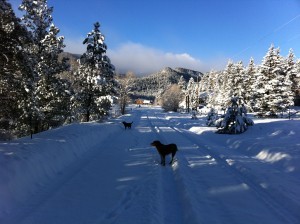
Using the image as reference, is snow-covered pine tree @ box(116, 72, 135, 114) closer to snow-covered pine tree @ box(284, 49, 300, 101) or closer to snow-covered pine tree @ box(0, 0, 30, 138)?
snow-covered pine tree @ box(284, 49, 300, 101)

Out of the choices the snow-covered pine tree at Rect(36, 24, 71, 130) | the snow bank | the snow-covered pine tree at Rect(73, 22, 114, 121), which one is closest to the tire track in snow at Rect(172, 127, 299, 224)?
the snow bank

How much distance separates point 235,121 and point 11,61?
60.9ft

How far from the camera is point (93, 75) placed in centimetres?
3089

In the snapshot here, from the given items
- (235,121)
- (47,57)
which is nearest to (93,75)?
(47,57)

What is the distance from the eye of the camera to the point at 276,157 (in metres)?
13.5

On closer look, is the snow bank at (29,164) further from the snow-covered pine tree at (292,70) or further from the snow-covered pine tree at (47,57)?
the snow-covered pine tree at (292,70)

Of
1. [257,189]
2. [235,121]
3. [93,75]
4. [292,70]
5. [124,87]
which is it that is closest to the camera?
[257,189]

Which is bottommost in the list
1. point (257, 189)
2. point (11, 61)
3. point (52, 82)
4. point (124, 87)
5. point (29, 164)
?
point (257, 189)

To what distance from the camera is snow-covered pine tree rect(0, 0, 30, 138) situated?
10.3 m

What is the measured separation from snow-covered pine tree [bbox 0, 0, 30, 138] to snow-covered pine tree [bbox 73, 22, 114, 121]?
1903cm

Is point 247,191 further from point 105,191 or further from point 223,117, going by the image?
point 223,117

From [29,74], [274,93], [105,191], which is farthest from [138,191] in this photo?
[274,93]

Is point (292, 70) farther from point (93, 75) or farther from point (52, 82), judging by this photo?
point (52, 82)

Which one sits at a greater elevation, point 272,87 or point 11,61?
point 272,87
